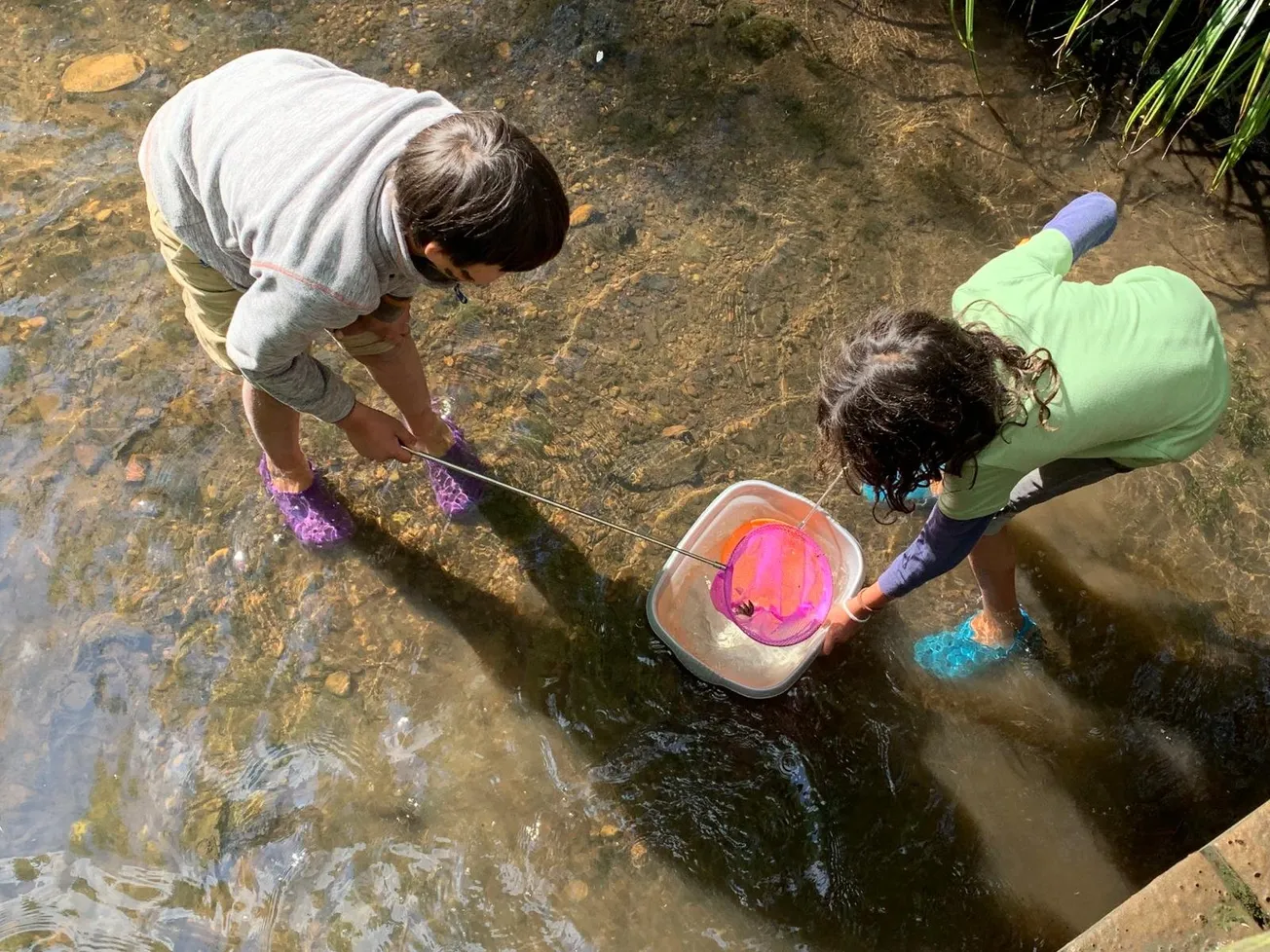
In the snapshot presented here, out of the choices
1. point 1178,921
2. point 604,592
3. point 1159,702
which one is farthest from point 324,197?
point 1159,702

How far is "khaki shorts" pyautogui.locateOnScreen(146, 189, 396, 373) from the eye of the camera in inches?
70.9

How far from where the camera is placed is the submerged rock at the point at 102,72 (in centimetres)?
317

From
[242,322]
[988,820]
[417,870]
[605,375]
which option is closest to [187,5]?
[605,375]

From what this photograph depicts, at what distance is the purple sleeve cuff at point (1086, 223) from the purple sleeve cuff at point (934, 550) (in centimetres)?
62

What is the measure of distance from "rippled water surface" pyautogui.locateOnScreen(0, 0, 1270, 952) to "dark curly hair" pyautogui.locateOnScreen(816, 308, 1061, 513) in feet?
3.24

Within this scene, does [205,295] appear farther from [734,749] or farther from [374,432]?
[734,749]

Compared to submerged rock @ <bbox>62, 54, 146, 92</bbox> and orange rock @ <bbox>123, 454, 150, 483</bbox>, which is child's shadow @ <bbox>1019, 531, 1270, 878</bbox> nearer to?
orange rock @ <bbox>123, 454, 150, 483</bbox>

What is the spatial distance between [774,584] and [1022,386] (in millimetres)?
956

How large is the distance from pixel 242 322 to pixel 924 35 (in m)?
2.79

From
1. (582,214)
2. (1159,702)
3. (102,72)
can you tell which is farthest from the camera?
(102,72)

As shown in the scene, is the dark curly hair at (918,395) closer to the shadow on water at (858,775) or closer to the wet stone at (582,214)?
the shadow on water at (858,775)

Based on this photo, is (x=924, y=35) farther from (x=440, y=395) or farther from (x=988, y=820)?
(x=988, y=820)

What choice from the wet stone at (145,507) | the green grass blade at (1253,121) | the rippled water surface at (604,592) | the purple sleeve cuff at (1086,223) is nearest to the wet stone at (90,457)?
the rippled water surface at (604,592)

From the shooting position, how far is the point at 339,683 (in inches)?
92.5
